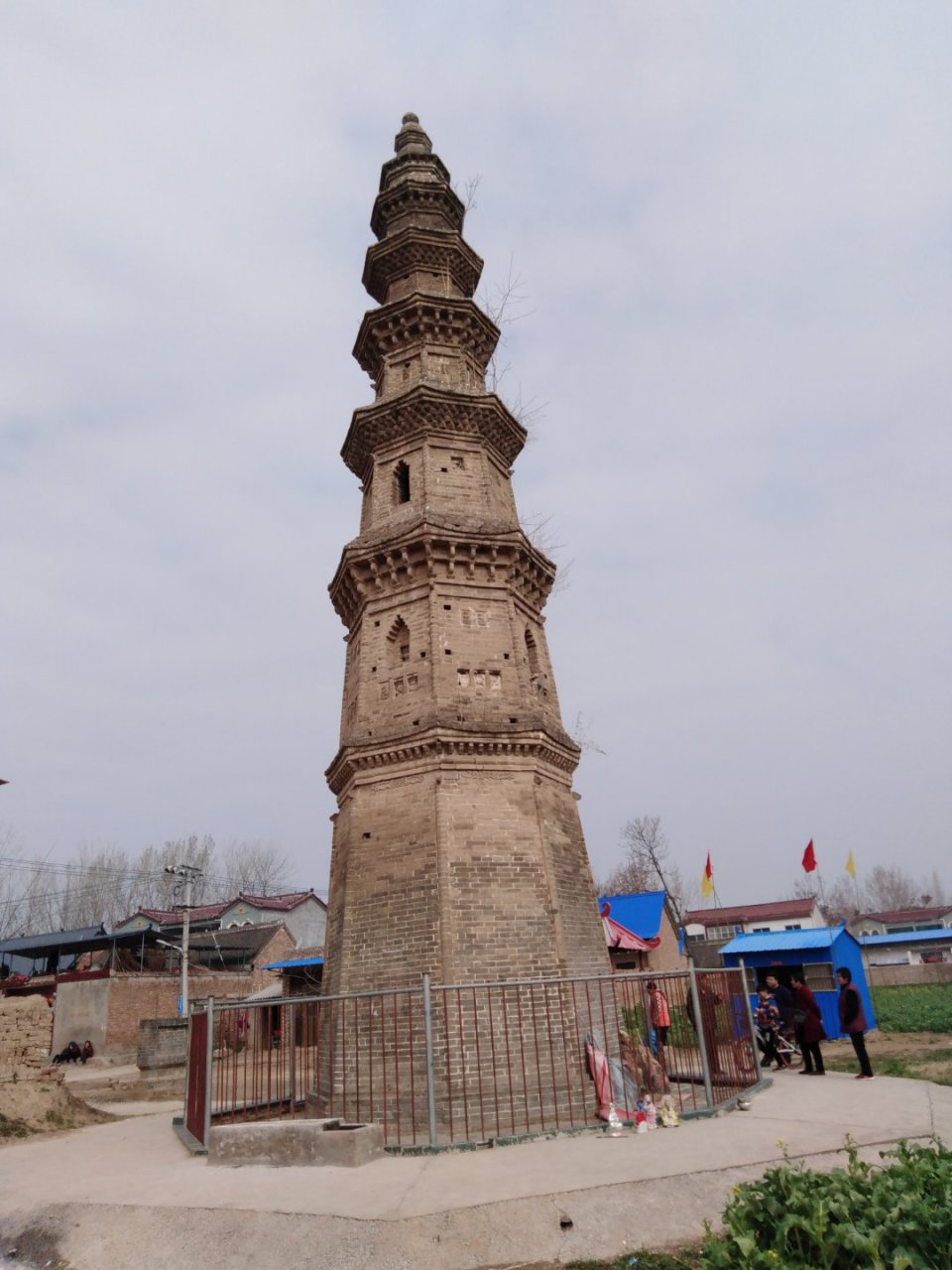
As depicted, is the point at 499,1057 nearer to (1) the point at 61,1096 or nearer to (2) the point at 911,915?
(1) the point at 61,1096

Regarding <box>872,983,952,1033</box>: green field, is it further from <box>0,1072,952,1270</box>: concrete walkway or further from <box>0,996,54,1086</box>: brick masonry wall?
<box>0,996,54,1086</box>: brick masonry wall

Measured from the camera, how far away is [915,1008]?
1011 inches

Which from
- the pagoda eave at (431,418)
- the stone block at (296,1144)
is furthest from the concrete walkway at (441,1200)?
the pagoda eave at (431,418)

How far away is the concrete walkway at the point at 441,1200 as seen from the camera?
235 inches

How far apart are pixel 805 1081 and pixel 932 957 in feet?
173

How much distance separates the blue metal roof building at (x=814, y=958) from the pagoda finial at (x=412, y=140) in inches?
857

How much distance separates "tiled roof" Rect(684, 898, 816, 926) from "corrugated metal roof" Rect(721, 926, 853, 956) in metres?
39.3

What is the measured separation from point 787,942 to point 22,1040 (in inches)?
678

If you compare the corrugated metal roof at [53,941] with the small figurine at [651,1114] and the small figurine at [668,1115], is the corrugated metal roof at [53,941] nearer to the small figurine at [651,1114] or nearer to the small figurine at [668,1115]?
the small figurine at [651,1114]

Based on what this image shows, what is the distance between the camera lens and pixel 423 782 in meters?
12.8

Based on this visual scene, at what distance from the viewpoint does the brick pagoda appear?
11914 millimetres

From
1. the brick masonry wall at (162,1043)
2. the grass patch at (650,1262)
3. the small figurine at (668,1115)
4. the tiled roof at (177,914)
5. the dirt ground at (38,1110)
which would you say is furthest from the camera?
the tiled roof at (177,914)

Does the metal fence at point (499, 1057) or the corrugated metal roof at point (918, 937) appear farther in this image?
the corrugated metal roof at point (918, 937)

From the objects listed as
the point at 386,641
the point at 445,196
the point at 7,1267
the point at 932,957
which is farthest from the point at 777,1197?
the point at 932,957
